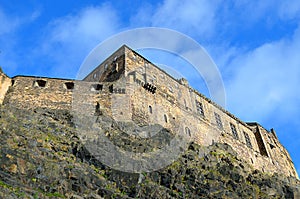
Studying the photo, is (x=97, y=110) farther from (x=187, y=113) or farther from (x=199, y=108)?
(x=199, y=108)

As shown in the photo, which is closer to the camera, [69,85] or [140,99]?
[69,85]

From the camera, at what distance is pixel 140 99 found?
2838cm

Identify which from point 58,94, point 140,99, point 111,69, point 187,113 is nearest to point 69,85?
point 58,94

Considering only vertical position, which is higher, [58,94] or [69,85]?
[69,85]

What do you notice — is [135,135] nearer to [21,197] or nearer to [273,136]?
[21,197]

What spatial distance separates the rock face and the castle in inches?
82.9

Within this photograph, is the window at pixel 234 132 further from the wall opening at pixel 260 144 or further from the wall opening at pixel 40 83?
the wall opening at pixel 40 83

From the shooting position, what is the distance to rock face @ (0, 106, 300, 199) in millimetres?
16672

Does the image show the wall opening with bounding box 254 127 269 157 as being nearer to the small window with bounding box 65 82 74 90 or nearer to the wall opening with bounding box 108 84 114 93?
the wall opening with bounding box 108 84 114 93

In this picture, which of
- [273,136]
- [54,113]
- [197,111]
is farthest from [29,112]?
[273,136]

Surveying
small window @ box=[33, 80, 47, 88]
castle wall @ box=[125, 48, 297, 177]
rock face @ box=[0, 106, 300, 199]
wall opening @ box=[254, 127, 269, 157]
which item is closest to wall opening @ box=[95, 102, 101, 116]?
rock face @ box=[0, 106, 300, 199]

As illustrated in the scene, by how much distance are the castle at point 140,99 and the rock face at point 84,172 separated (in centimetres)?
211

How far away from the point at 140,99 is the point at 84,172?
34.9 ft

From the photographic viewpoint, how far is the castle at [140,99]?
2652cm
